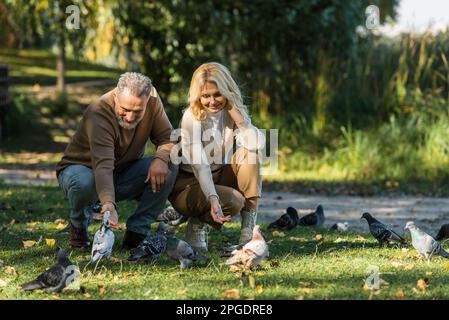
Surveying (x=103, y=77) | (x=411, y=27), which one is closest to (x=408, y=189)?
(x=411, y=27)

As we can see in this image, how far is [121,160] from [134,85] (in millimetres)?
713

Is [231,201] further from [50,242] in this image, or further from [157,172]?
[50,242]

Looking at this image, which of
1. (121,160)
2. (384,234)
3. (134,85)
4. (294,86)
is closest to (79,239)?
(121,160)

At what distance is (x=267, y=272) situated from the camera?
5.73 m

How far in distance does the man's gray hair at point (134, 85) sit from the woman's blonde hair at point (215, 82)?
14.1 inches

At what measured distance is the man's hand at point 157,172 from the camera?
6270 millimetres

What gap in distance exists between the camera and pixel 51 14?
17.0m

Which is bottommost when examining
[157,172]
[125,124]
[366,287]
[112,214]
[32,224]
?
[32,224]

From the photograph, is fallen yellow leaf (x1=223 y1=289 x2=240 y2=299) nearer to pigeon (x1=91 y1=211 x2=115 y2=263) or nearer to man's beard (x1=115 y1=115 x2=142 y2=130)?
pigeon (x1=91 y1=211 x2=115 y2=263)

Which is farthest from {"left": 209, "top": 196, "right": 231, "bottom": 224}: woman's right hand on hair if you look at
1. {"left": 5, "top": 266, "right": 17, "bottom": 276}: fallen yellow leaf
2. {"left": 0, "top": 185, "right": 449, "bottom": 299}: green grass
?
{"left": 5, "top": 266, "right": 17, "bottom": 276}: fallen yellow leaf

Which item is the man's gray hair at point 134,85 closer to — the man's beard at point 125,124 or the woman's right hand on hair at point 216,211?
the man's beard at point 125,124
